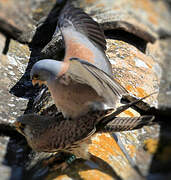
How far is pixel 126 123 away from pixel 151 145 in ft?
0.69

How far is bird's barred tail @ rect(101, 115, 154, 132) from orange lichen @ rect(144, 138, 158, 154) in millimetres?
157

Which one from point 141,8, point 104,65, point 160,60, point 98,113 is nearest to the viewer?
point 98,113

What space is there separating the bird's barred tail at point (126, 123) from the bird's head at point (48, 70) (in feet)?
1.57

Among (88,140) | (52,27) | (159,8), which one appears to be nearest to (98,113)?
(88,140)

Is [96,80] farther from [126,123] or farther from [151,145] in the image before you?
[151,145]

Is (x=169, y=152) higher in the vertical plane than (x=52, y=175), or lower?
higher

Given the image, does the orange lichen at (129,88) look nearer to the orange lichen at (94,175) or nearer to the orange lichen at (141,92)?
the orange lichen at (141,92)

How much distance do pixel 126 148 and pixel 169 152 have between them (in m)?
0.42

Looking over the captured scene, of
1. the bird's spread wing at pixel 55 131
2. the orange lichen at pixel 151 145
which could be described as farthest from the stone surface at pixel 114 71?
the bird's spread wing at pixel 55 131

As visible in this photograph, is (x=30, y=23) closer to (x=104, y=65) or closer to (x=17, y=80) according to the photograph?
(x=17, y=80)

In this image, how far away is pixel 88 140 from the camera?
2.20 meters

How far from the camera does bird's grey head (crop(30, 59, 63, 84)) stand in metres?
2.31

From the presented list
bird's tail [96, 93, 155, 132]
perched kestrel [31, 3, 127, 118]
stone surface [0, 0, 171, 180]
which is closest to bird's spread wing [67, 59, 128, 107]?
perched kestrel [31, 3, 127, 118]

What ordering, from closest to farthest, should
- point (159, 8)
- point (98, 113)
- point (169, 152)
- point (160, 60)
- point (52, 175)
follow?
1. point (169, 152)
2. point (52, 175)
3. point (98, 113)
4. point (160, 60)
5. point (159, 8)
